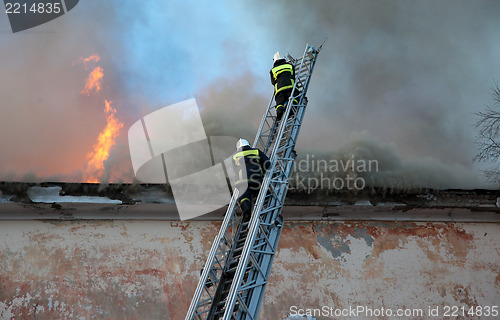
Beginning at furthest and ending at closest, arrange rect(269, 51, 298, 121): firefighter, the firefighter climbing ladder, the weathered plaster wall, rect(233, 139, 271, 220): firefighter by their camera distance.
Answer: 1. the weathered plaster wall
2. rect(269, 51, 298, 121): firefighter
3. rect(233, 139, 271, 220): firefighter
4. the firefighter climbing ladder

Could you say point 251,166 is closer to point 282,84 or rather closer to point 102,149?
point 282,84

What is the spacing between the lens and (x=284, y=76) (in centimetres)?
792

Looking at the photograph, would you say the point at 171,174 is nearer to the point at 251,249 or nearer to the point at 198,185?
the point at 198,185

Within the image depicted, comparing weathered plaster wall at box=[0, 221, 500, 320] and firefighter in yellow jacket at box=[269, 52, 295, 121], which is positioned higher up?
firefighter in yellow jacket at box=[269, 52, 295, 121]

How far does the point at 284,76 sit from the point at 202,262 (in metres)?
4.31

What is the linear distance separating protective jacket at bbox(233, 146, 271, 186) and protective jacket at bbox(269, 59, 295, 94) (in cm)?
182

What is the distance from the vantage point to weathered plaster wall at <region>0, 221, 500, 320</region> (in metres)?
8.95

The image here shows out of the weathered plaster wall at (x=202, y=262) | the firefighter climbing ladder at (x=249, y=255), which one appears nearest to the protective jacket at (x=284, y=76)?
the firefighter climbing ladder at (x=249, y=255)

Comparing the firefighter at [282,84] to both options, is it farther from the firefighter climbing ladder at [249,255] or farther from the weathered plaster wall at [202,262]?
the weathered plaster wall at [202,262]

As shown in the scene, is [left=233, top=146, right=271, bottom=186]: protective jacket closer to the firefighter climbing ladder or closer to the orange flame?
the firefighter climbing ladder

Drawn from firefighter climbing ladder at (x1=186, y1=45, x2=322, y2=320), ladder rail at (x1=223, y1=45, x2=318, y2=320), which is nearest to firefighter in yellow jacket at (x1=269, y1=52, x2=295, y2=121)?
ladder rail at (x1=223, y1=45, x2=318, y2=320)

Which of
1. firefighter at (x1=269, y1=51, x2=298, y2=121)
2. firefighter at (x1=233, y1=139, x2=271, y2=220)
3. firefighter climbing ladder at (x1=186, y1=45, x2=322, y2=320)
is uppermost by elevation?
firefighter at (x1=269, y1=51, x2=298, y2=121)

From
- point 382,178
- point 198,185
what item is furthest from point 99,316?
point 382,178

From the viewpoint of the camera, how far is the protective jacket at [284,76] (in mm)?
7812
